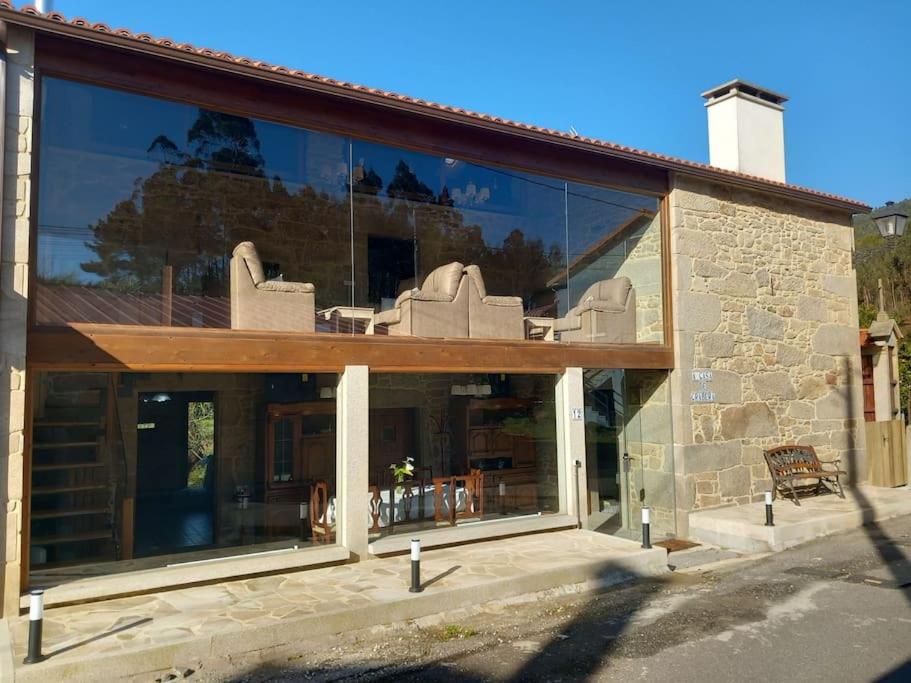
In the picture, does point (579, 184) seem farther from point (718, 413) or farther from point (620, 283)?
point (718, 413)

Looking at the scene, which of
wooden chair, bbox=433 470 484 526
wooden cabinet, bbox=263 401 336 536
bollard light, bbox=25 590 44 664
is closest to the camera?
bollard light, bbox=25 590 44 664

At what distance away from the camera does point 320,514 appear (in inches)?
344

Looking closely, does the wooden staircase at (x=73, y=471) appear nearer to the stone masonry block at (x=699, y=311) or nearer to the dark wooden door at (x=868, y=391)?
the stone masonry block at (x=699, y=311)

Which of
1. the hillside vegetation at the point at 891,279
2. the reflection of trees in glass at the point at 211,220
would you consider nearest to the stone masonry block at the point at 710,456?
the reflection of trees in glass at the point at 211,220

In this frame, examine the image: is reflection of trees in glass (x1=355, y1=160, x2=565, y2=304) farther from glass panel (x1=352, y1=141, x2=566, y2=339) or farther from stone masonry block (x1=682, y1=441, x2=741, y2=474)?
stone masonry block (x1=682, y1=441, x2=741, y2=474)

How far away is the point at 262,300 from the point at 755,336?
7.96m

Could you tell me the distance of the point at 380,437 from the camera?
10367mm

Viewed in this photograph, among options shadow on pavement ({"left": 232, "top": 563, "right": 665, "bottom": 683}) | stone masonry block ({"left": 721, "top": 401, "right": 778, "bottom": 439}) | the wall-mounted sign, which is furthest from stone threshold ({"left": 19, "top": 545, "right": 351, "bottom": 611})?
stone masonry block ({"left": 721, "top": 401, "right": 778, "bottom": 439})

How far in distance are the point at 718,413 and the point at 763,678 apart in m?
6.44

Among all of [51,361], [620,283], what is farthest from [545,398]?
[51,361]

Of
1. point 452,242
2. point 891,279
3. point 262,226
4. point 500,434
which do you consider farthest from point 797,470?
point 891,279

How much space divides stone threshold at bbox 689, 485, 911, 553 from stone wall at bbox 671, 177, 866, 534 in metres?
0.36

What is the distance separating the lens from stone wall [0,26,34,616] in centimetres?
601

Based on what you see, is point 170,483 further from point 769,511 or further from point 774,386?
point 774,386
